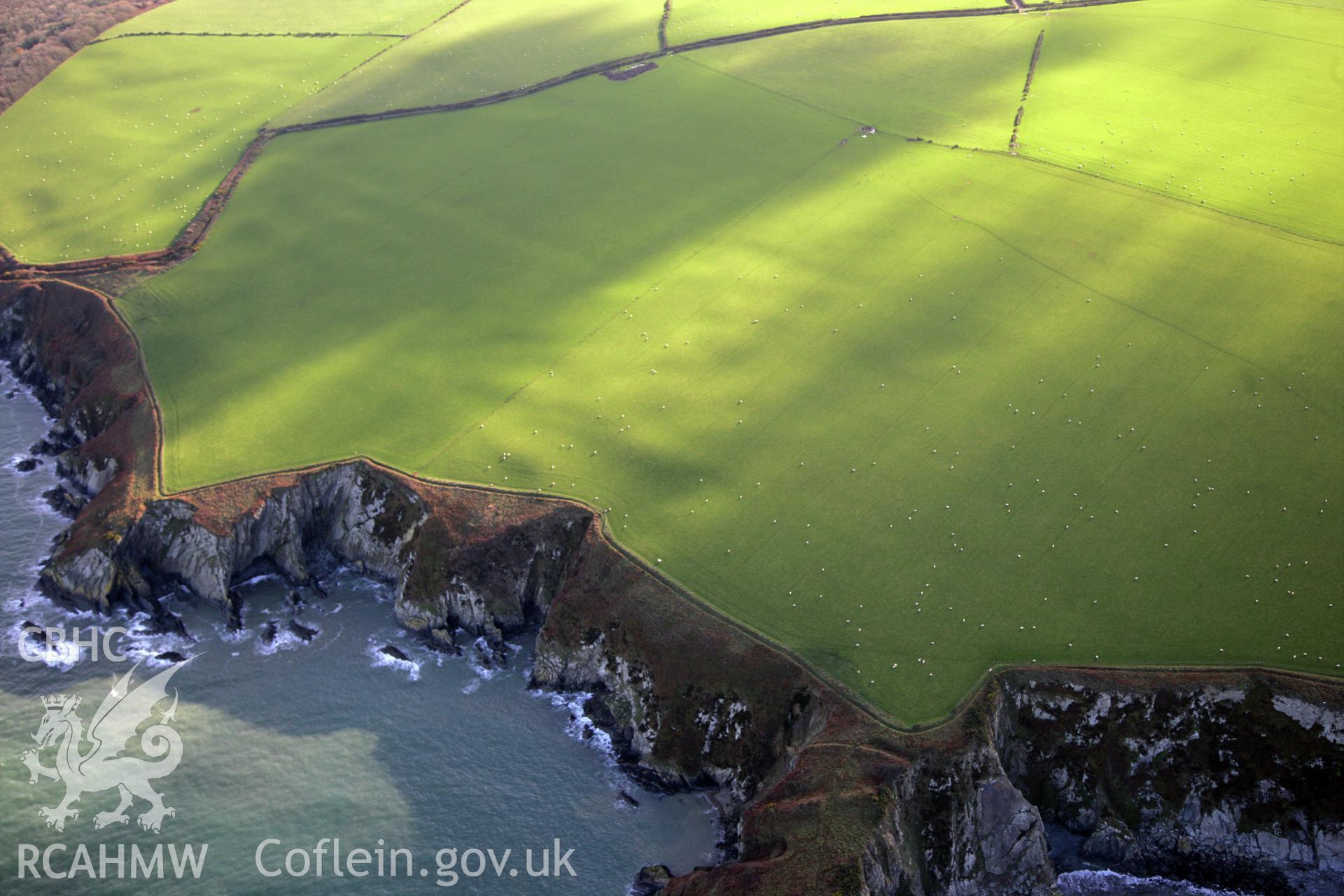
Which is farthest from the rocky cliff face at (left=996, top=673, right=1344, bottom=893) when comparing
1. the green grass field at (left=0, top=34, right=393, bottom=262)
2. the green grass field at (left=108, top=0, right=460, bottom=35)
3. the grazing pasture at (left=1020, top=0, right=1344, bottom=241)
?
the green grass field at (left=108, top=0, right=460, bottom=35)

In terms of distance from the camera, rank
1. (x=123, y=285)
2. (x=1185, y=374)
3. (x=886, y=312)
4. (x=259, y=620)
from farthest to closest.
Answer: (x=123, y=285), (x=886, y=312), (x=1185, y=374), (x=259, y=620)

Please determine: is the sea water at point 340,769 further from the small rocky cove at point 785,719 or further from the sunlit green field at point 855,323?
the sunlit green field at point 855,323

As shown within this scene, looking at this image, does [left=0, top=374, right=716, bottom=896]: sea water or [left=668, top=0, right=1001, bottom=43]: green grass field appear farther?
[left=668, top=0, right=1001, bottom=43]: green grass field

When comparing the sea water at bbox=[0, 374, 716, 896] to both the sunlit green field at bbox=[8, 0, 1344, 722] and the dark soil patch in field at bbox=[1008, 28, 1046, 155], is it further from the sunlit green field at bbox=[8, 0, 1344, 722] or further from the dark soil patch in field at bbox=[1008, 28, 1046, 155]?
the dark soil patch in field at bbox=[1008, 28, 1046, 155]

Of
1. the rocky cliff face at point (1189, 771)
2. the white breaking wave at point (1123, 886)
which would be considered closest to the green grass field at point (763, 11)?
the rocky cliff face at point (1189, 771)

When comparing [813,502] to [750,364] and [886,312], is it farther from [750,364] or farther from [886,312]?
[886,312]

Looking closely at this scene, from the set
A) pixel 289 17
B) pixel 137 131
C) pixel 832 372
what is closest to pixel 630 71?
pixel 289 17

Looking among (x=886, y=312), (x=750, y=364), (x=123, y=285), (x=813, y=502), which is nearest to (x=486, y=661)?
(x=813, y=502)
